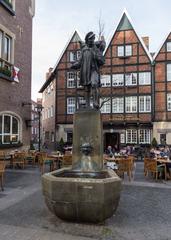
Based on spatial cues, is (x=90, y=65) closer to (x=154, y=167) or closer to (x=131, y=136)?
(x=154, y=167)

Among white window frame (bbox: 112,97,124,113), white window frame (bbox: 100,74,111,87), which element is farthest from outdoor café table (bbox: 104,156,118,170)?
white window frame (bbox: 100,74,111,87)

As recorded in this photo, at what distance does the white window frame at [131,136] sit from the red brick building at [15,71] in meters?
11.4

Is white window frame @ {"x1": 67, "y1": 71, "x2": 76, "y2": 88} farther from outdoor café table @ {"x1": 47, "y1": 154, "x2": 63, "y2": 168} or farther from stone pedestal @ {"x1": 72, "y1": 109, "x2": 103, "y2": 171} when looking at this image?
stone pedestal @ {"x1": 72, "y1": 109, "x2": 103, "y2": 171}

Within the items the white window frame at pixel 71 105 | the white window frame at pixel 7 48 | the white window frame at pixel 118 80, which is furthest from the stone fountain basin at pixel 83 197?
the white window frame at pixel 71 105

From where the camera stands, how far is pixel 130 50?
26.7 metres

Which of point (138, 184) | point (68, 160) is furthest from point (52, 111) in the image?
point (138, 184)

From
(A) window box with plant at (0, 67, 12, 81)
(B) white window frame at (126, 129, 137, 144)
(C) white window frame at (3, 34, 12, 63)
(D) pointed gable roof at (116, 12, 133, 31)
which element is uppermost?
(D) pointed gable roof at (116, 12, 133, 31)

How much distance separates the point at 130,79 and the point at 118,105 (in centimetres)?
275

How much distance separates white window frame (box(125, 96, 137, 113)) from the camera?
2641cm

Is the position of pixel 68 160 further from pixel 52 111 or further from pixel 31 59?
pixel 52 111

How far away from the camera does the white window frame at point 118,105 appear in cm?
2673

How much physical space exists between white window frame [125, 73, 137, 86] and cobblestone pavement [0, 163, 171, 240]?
19009mm

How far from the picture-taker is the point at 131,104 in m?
26.5

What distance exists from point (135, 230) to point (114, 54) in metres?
23.6
